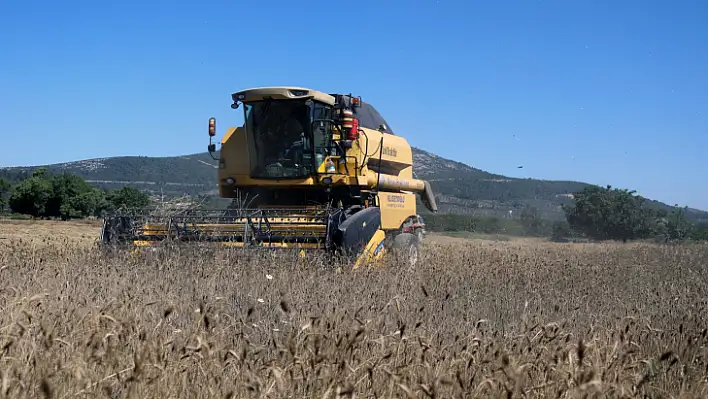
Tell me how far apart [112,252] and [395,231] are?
4665 mm

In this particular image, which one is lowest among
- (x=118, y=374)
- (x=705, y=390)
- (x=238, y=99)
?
(x=705, y=390)

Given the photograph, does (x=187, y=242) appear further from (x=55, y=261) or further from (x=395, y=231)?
(x=395, y=231)

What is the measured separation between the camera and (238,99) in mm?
11141

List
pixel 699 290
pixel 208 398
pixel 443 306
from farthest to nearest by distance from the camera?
pixel 699 290 → pixel 443 306 → pixel 208 398

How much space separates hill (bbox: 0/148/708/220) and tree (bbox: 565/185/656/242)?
23.1 metres

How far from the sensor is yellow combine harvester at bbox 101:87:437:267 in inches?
380

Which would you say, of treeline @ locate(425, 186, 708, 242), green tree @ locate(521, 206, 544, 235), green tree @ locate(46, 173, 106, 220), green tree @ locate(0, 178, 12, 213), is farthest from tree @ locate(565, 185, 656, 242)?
green tree @ locate(0, 178, 12, 213)

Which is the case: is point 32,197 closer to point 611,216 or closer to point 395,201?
point 611,216

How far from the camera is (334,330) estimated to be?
3.83m

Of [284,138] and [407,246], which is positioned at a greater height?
[284,138]

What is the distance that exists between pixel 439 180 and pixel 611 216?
145ft

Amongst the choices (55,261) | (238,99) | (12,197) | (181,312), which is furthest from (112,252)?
(12,197)

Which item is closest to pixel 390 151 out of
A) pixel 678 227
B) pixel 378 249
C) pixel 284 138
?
pixel 284 138

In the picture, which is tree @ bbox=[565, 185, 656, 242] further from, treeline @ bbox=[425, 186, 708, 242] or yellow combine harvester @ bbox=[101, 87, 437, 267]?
yellow combine harvester @ bbox=[101, 87, 437, 267]
